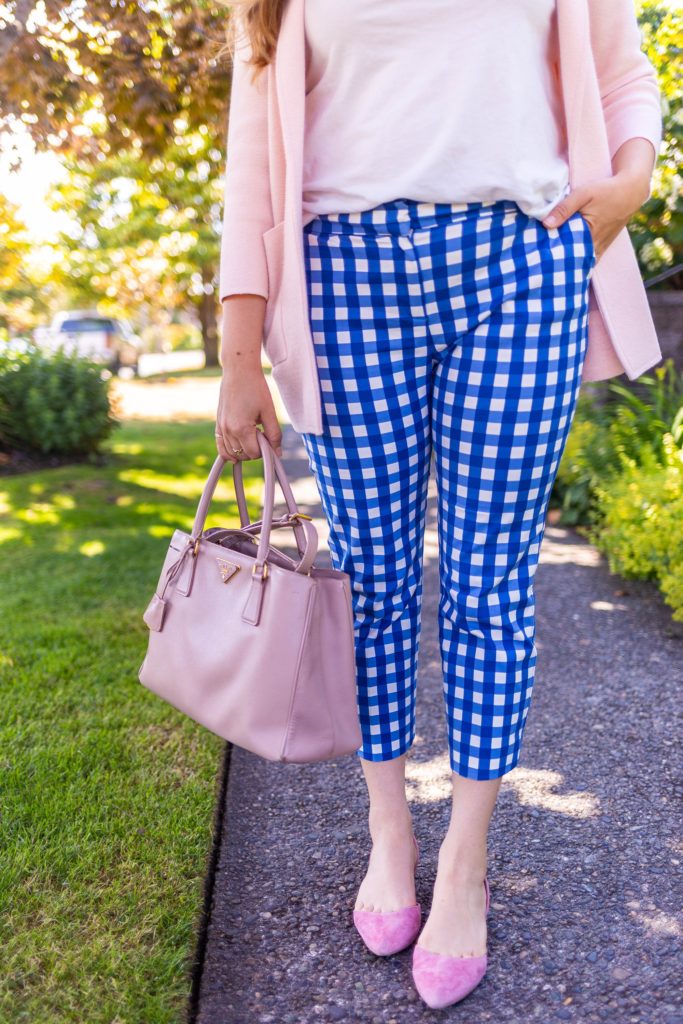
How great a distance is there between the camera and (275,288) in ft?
5.15

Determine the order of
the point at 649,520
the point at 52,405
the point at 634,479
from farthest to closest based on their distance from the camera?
the point at 52,405 < the point at 634,479 < the point at 649,520

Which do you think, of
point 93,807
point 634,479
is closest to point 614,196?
point 93,807

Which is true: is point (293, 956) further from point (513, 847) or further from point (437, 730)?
point (437, 730)

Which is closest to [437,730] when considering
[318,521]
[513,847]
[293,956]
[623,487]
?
[513,847]

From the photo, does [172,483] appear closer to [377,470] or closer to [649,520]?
[649,520]

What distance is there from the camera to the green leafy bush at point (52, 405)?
24.4 ft

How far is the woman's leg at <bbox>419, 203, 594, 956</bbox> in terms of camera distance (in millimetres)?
1467

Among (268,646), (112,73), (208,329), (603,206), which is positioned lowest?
(208,329)

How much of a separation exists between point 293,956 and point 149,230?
859 inches

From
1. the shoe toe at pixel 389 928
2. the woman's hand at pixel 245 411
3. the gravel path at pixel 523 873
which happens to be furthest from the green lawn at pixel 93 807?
the woman's hand at pixel 245 411

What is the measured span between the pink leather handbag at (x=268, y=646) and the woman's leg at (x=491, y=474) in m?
0.22

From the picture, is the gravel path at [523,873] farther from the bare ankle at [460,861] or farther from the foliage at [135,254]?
the foliage at [135,254]

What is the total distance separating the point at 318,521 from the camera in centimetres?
535

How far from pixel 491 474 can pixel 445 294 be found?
0.32 metres
